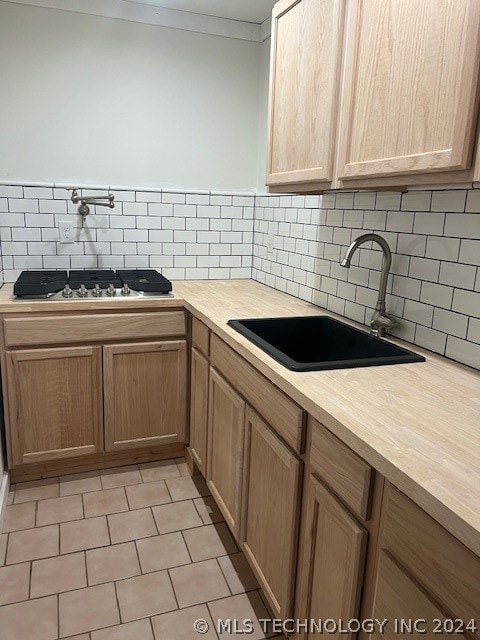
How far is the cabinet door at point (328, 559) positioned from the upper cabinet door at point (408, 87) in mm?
831

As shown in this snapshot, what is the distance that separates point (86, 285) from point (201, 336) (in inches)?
25.7

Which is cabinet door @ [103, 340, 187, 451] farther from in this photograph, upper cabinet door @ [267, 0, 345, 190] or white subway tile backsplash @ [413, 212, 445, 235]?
white subway tile backsplash @ [413, 212, 445, 235]

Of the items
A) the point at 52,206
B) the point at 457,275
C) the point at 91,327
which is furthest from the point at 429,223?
the point at 52,206

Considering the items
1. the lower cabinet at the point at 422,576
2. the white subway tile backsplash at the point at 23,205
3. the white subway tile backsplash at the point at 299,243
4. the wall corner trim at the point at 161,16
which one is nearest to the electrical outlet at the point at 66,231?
the white subway tile backsplash at the point at 299,243

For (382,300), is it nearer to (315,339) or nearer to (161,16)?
(315,339)

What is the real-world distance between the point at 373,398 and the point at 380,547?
338mm

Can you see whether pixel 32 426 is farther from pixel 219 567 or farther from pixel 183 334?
pixel 219 567

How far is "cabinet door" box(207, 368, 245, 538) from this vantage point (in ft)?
5.69

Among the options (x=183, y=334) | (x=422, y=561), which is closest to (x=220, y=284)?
(x=183, y=334)

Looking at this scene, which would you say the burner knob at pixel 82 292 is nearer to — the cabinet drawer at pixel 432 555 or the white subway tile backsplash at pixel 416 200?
the white subway tile backsplash at pixel 416 200

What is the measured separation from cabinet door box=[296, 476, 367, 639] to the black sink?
531mm

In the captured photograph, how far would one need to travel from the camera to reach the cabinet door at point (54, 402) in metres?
2.24

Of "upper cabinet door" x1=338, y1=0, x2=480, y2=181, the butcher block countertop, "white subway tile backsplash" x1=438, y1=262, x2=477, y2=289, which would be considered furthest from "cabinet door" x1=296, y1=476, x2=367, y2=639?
"upper cabinet door" x1=338, y1=0, x2=480, y2=181

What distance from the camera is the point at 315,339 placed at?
2.03 m
